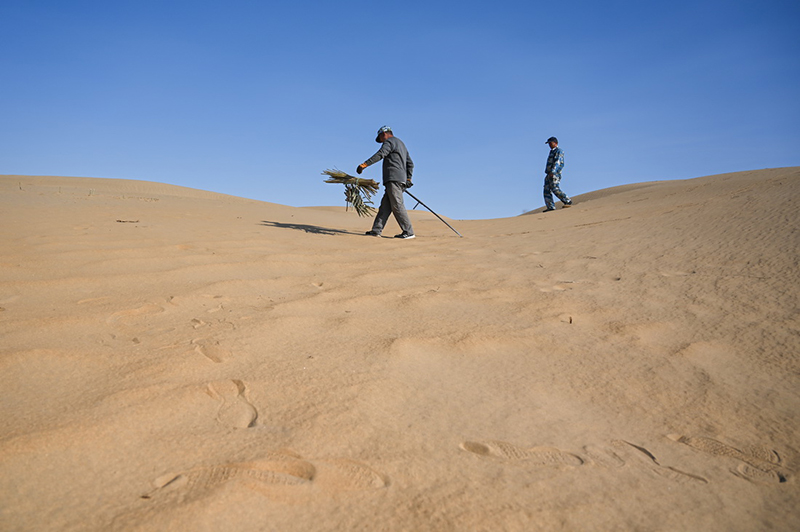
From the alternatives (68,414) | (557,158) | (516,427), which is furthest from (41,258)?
(557,158)

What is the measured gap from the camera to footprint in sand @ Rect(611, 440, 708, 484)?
126 cm

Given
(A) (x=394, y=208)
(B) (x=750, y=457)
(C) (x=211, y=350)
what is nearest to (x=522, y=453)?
(B) (x=750, y=457)

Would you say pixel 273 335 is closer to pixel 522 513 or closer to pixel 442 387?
pixel 442 387

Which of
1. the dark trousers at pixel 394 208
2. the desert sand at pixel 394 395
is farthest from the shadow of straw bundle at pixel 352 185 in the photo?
the desert sand at pixel 394 395

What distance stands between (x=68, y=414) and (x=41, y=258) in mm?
2101

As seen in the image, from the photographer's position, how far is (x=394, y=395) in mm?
1614

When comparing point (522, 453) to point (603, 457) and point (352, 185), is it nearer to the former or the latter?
point (603, 457)

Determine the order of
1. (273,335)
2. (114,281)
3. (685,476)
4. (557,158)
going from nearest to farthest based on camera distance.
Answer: (685,476) → (273,335) → (114,281) → (557,158)

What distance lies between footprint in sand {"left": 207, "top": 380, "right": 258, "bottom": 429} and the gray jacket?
4.38 m

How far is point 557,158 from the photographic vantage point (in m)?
9.48

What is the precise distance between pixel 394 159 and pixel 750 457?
16.1ft

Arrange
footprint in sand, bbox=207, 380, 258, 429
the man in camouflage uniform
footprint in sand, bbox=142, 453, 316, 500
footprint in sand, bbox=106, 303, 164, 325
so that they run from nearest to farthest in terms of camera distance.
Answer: footprint in sand, bbox=142, 453, 316, 500, footprint in sand, bbox=207, 380, 258, 429, footprint in sand, bbox=106, 303, 164, 325, the man in camouflage uniform

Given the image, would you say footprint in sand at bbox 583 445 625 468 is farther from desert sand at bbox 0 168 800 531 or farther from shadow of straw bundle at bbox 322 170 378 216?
shadow of straw bundle at bbox 322 170 378 216

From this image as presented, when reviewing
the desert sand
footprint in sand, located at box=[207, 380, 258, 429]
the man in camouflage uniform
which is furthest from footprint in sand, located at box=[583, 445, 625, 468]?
the man in camouflage uniform
